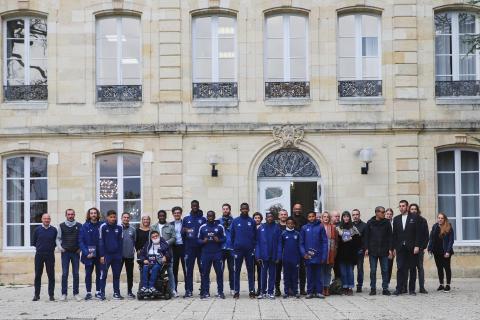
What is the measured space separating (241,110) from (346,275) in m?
5.54

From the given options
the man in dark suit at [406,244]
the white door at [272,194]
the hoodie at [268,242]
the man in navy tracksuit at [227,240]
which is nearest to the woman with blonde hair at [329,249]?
the hoodie at [268,242]

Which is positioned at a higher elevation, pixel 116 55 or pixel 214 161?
pixel 116 55

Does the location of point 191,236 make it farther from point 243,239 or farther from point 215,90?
point 215,90

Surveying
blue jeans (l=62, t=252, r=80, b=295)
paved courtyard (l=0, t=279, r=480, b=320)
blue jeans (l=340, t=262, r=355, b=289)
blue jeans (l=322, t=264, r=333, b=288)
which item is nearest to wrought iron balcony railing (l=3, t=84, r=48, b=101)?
blue jeans (l=62, t=252, r=80, b=295)

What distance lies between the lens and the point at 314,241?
66.2 feet

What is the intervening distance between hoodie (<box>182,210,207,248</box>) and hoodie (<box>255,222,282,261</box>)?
1.30 m

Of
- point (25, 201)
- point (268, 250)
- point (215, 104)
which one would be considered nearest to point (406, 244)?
point (268, 250)

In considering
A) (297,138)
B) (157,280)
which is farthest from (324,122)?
(157,280)

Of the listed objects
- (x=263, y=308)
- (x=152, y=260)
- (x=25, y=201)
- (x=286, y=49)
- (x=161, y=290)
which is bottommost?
(x=263, y=308)

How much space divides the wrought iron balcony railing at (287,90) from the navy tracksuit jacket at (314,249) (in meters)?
5.26

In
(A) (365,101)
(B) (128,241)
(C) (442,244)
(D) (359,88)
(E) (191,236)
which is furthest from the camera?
(D) (359,88)

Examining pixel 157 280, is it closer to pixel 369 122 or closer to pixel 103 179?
pixel 103 179

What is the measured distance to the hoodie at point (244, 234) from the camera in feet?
66.5

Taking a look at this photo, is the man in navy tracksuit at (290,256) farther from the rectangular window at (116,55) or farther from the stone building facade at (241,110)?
the rectangular window at (116,55)
